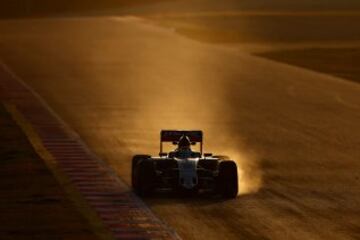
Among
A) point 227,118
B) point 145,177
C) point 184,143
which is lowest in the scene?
point 145,177

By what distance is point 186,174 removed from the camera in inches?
973

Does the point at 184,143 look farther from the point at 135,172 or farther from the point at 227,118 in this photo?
the point at 227,118

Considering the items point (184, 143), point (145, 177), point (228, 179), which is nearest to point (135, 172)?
point (145, 177)

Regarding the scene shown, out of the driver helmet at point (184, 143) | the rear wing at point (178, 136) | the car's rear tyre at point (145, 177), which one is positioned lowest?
the car's rear tyre at point (145, 177)

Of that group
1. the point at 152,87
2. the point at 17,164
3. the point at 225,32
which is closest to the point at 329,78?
the point at 152,87

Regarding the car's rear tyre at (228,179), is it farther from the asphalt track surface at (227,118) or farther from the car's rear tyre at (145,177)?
the car's rear tyre at (145,177)

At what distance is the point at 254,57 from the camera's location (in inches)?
2832

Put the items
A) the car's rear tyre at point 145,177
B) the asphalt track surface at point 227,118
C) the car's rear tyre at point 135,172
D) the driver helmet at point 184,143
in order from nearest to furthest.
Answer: the asphalt track surface at point 227,118, the car's rear tyre at point 145,177, the driver helmet at point 184,143, the car's rear tyre at point 135,172

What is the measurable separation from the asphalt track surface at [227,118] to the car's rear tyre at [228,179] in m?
0.25

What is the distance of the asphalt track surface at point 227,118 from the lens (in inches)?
929

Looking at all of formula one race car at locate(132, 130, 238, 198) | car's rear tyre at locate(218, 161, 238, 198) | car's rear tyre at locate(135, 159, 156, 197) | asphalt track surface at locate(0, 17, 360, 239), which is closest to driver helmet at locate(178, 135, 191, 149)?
formula one race car at locate(132, 130, 238, 198)

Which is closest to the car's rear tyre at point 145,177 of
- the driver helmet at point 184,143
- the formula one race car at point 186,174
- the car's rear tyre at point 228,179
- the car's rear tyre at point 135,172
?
the formula one race car at point 186,174

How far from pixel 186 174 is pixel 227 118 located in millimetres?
16235

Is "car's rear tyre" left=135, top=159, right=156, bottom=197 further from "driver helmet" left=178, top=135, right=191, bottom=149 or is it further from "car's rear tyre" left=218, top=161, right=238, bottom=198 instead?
"car's rear tyre" left=218, top=161, right=238, bottom=198
